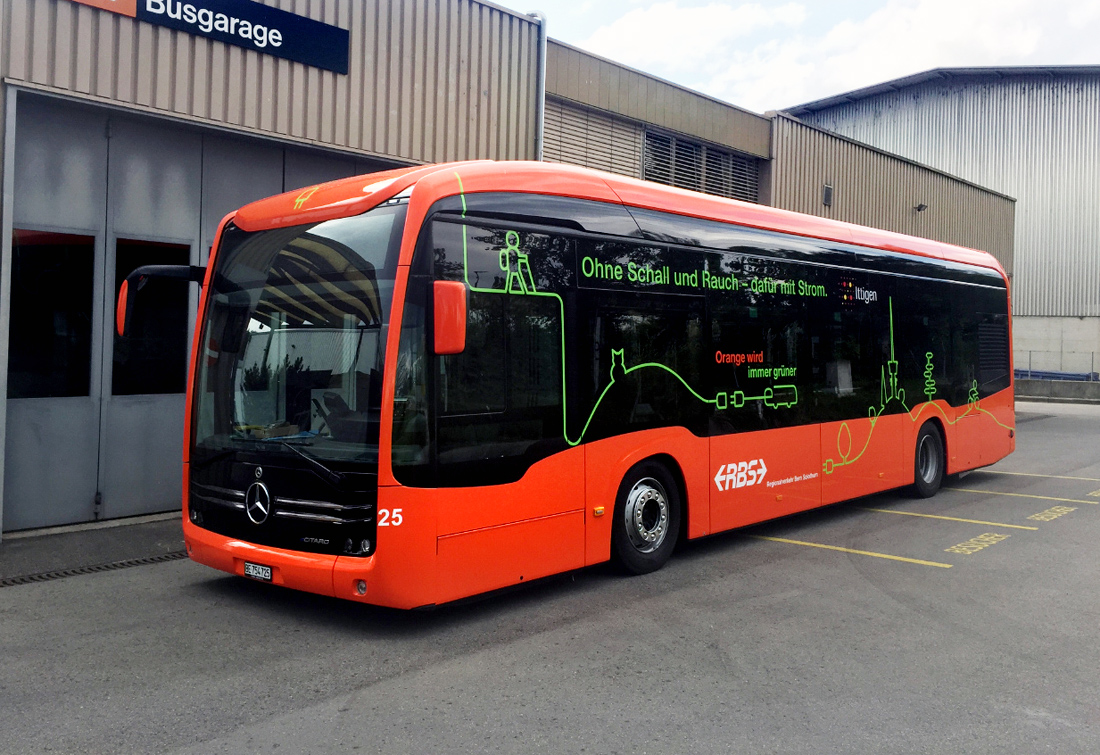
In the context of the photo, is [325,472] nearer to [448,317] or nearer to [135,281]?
[448,317]

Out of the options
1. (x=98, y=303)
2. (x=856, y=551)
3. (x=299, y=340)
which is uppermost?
(x=98, y=303)

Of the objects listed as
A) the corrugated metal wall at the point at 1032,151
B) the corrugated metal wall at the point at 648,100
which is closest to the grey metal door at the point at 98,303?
the corrugated metal wall at the point at 648,100

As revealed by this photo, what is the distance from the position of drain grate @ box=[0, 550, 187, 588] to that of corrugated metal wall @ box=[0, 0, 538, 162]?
4.29m

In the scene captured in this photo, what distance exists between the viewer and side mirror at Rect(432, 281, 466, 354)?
5301 millimetres

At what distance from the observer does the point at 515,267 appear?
20.4ft

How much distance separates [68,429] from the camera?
361 inches

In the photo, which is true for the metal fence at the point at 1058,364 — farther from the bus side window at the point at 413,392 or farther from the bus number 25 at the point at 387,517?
the bus number 25 at the point at 387,517

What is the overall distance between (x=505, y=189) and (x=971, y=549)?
5.31 m

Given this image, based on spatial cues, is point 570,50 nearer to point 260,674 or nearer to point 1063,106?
point 260,674

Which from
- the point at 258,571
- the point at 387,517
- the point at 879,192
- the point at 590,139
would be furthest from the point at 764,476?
the point at 879,192

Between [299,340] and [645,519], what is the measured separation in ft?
9.89

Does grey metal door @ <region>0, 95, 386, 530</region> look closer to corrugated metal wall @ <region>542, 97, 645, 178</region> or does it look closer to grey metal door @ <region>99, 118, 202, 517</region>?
grey metal door @ <region>99, 118, 202, 517</region>

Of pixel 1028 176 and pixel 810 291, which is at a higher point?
pixel 1028 176

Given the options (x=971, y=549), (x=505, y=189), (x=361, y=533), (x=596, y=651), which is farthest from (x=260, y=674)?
(x=971, y=549)
